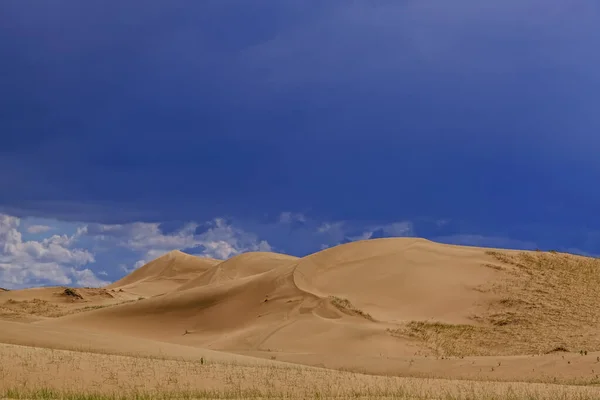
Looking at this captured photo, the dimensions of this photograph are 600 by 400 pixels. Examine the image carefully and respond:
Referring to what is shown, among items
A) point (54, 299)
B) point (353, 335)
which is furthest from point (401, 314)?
point (54, 299)

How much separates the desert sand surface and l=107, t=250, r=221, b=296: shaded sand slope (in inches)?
1044

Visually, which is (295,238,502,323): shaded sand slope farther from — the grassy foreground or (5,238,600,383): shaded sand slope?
the grassy foreground

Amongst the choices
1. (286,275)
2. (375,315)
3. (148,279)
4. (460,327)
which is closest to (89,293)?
(148,279)

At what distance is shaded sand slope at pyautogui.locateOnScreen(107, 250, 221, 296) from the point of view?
77.4 metres

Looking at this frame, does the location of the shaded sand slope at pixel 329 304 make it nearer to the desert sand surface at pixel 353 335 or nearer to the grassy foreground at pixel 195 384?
the desert sand surface at pixel 353 335

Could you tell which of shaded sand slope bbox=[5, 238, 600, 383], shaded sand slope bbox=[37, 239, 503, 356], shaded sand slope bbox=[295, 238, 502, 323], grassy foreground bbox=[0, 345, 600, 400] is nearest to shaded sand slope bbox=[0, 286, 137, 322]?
shaded sand slope bbox=[5, 238, 600, 383]

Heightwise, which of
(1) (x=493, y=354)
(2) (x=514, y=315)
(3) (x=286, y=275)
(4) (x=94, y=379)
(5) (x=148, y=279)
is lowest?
(4) (x=94, y=379)

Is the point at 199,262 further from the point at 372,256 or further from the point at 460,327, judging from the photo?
the point at 460,327

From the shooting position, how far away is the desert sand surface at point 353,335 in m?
18.6

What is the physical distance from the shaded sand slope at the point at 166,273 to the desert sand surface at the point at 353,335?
87.0 ft

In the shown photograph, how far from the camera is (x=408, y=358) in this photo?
28234mm

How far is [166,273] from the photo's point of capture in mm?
83312

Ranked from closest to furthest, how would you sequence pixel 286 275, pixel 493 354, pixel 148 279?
pixel 493 354 < pixel 286 275 < pixel 148 279

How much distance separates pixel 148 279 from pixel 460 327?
Result: 5632 cm
